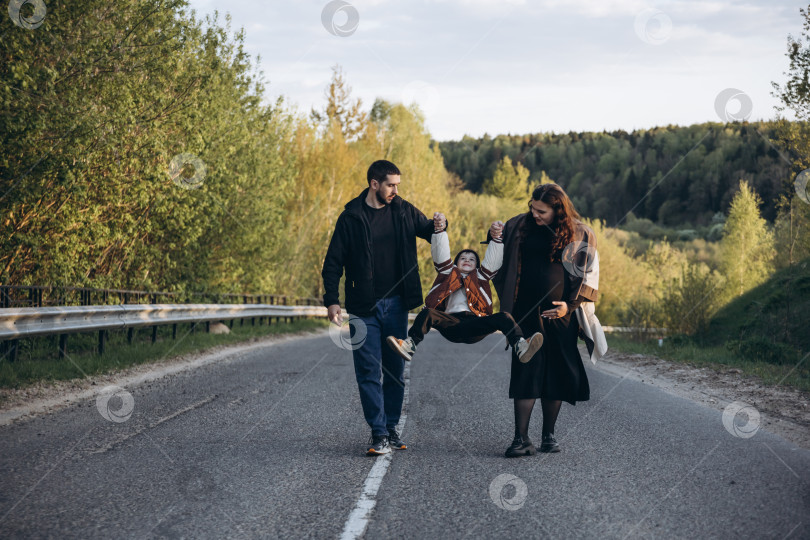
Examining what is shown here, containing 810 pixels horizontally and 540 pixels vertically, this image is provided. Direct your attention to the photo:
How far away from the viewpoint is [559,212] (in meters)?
5.65

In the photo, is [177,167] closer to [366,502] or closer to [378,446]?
[378,446]

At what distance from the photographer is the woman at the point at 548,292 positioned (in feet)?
18.6

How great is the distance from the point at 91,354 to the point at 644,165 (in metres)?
141

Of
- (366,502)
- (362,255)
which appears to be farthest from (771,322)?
(366,502)

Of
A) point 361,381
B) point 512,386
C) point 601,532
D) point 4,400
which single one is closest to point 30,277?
point 4,400

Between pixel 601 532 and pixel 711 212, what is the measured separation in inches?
5541

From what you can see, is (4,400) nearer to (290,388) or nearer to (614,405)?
(290,388)

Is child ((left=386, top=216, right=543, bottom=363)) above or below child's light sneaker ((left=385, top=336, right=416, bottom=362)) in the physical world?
above

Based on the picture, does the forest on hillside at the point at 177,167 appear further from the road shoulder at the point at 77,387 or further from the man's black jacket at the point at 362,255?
the man's black jacket at the point at 362,255

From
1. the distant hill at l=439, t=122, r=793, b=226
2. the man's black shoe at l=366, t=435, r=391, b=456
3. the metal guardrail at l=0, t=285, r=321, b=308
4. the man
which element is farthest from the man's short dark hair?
the distant hill at l=439, t=122, r=793, b=226

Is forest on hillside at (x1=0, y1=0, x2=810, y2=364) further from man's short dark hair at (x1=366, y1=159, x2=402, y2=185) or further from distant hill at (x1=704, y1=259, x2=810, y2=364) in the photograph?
man's short dark hair at (x1=366, y1=159, x2=402, y2=185)

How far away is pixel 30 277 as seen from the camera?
13172 millimetres

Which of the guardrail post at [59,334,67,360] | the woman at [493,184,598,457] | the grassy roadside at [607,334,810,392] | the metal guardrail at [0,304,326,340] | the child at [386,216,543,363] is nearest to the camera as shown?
the child at [386,216,543,363]

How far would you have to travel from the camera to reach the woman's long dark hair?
5621mm
